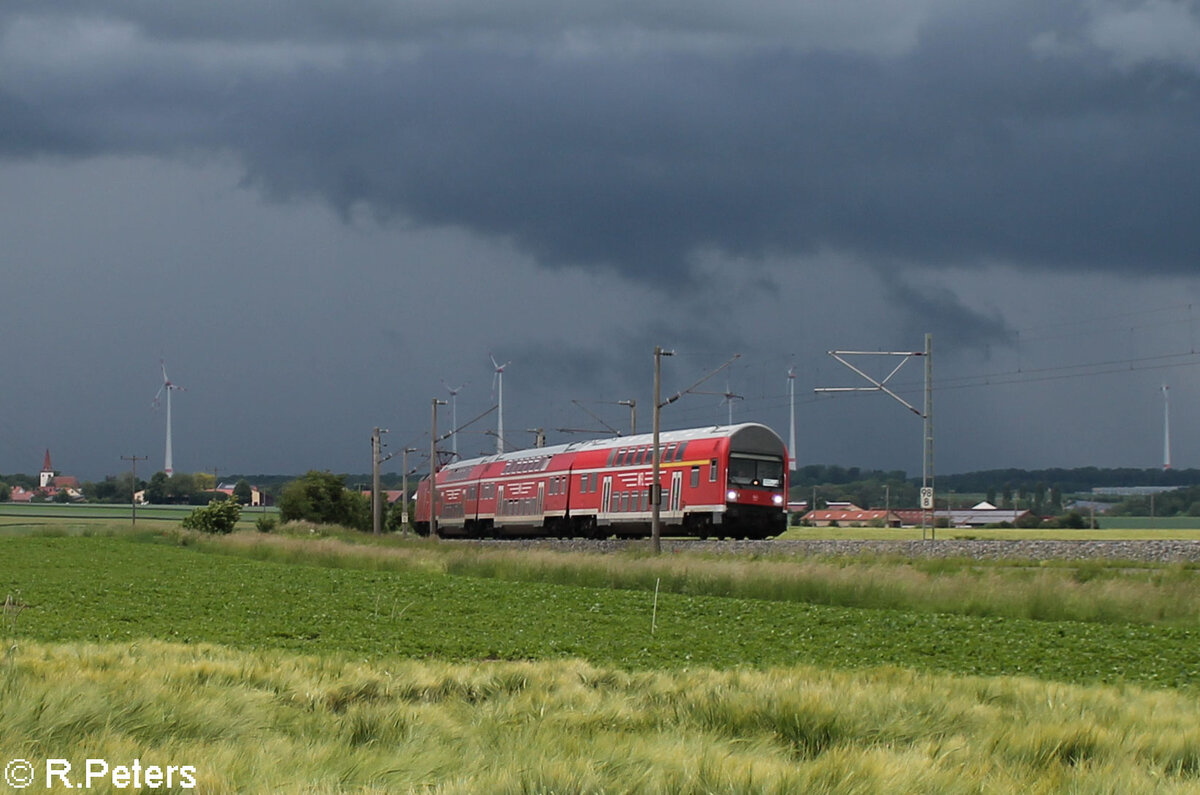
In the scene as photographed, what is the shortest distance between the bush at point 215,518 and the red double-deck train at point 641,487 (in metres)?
16.6

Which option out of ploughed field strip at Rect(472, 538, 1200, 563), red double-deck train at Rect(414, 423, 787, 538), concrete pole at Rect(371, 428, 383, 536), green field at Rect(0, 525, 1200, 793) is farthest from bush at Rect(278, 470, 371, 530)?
green field at Rect(0, 525, 1200, 793)

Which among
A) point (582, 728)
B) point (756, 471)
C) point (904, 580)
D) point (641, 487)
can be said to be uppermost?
point (756, 471)

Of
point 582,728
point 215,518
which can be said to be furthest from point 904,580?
point 215,518

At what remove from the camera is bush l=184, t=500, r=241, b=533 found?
82875 millimetres

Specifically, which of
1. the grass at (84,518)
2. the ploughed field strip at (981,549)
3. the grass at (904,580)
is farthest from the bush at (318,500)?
the grass at (904,580)

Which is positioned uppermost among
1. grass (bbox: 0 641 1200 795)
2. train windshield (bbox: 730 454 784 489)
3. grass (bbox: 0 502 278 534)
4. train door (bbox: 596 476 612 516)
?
train windshield (bbox: 730 454 784 489)

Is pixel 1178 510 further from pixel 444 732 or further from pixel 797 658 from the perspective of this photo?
pixel 444 732

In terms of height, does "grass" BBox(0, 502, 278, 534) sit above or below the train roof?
below

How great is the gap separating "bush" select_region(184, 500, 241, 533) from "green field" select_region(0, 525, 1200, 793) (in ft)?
169

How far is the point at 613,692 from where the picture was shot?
13.6 meters

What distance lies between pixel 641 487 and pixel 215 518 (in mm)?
35137

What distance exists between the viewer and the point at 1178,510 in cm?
12162

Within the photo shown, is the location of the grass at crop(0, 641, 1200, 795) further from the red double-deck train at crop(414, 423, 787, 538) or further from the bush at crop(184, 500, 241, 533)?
the bush at crop(184, 500, 241, 533)

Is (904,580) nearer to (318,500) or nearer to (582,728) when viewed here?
(582,728)
